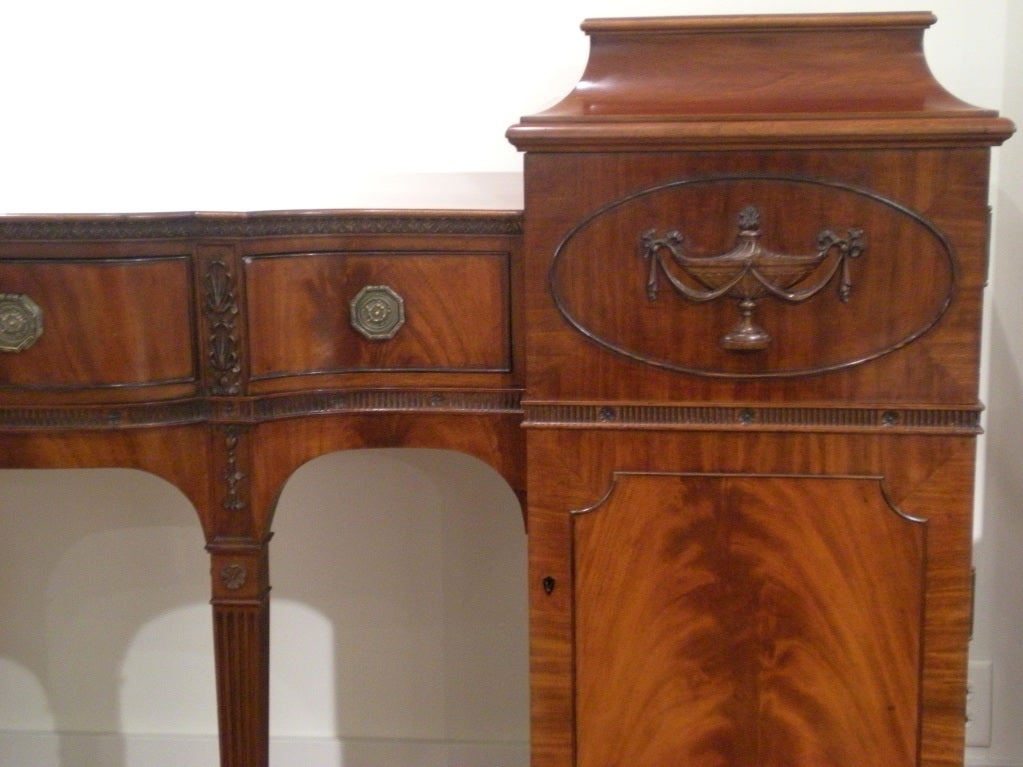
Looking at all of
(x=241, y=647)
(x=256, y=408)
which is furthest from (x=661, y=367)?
(x=241, y=647)

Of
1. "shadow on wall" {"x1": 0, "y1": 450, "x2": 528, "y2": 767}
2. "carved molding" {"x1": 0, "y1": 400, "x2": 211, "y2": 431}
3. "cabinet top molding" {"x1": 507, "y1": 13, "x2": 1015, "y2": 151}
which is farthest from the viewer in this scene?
"shadow on wall" {"x1": 0, "y1": 450, "x2": 528, "y2": 767}

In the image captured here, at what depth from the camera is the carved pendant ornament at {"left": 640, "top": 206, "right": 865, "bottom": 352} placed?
108cm

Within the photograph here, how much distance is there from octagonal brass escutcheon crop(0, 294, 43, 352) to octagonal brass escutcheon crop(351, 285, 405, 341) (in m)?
0.32

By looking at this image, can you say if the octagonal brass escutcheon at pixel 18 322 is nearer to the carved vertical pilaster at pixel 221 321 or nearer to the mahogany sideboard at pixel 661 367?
the mahogany sideboard at pixel 661 367

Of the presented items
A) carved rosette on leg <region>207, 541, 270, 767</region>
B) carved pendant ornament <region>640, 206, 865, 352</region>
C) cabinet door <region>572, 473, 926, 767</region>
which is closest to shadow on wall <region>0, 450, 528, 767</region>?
carved rosette on leg <region>207, 541, 270, 767</region>

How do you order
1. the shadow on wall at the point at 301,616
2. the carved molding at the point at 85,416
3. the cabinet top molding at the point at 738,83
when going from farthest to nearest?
1. the shadow on wall at the point at 301,616
2. the carved molding at the point at 85,416
3. the cabinet top molding at the point at 738,83

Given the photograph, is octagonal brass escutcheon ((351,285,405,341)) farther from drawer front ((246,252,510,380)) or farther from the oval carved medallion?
the oval carved medallion

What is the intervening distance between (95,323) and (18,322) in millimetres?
79

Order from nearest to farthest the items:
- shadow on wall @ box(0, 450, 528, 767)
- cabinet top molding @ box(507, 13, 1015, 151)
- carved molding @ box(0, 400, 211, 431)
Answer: cabinet top molding @ box(507, 13, 1015, 151) → carved molding @ box(0, 400, 211, 431) → shadow on wall @ box(0, 450, 528, 767)

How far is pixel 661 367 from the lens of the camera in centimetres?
112

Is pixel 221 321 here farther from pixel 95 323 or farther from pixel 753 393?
pixel 753 393

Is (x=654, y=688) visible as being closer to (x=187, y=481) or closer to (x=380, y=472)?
(x=187, y=481)

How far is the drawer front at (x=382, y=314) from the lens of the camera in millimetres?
1195

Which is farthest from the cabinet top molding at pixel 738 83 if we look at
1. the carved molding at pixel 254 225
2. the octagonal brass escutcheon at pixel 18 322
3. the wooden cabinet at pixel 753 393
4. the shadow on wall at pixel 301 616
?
the shadow on wall at pixel 301 616
